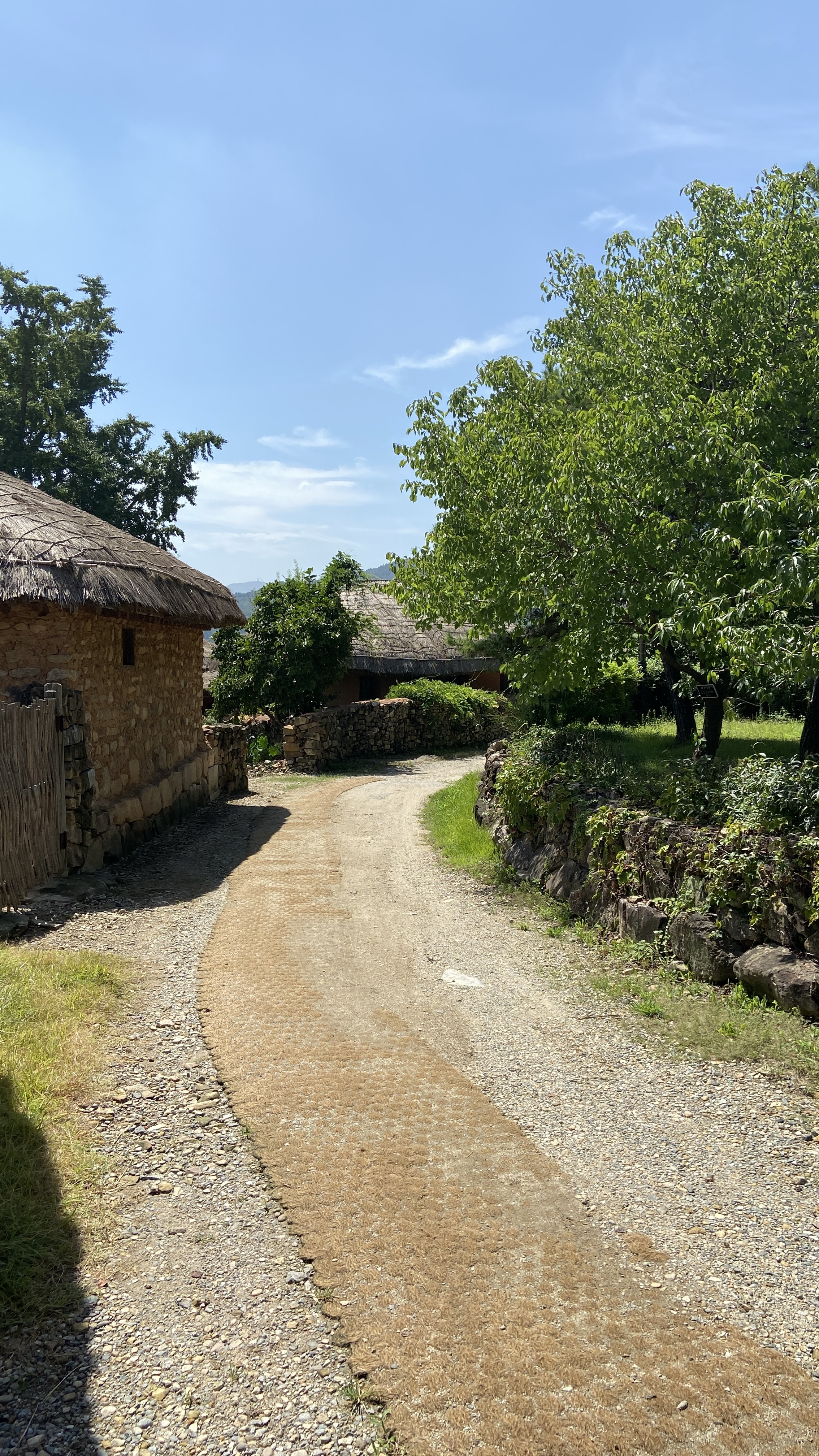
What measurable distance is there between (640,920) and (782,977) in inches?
60.2

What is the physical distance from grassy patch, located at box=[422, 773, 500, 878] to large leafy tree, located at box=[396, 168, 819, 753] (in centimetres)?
237

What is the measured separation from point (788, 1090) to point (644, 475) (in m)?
5.46

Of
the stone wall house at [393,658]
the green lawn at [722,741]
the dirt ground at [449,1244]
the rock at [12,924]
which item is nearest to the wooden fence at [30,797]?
the rock at [12,924]

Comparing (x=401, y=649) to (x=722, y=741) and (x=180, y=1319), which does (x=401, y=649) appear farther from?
(x=180, y=1319)

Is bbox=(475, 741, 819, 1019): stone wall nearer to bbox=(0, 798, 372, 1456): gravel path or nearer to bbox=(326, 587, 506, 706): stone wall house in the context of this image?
bbox=(0, 798, 372, 1456): gravel path

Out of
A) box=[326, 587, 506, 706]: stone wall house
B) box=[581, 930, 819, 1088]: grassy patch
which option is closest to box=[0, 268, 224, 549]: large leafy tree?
box=[326, 587, 506, 706]: stone wall house

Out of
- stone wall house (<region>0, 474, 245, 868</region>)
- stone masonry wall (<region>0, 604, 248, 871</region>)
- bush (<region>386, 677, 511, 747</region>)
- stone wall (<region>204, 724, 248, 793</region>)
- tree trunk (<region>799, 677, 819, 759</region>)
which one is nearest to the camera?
tree trunk (<region>799, 677, 819, 759</region>)

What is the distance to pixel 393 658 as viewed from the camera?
84.1 ft

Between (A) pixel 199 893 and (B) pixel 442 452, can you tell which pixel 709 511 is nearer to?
(B) pixel 442 452

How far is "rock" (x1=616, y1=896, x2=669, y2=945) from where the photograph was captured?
6.96 meters

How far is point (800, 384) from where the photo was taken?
863cm

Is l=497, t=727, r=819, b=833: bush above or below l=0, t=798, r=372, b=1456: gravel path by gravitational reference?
above

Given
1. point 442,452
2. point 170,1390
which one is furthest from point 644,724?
point 170,1390

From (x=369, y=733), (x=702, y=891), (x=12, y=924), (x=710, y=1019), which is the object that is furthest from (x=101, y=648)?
(x=369, y=733)
